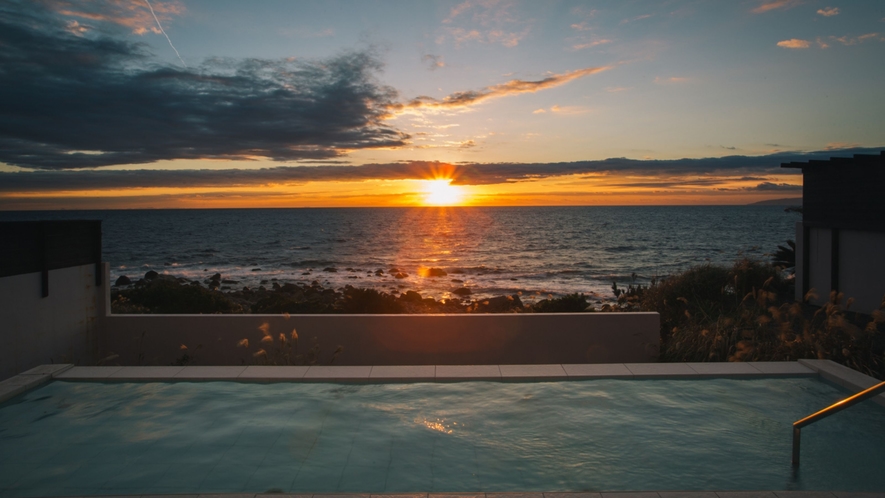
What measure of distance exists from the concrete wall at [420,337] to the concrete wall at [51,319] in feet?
3.08

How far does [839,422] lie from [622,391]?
6.47 ft

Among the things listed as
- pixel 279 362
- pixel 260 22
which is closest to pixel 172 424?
pixel 279 362

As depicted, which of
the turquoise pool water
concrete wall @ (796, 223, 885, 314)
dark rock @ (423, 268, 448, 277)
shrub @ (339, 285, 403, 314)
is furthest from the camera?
dark rock @ (423, 268, 448, 277)

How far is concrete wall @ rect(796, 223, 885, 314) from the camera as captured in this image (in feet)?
35.5

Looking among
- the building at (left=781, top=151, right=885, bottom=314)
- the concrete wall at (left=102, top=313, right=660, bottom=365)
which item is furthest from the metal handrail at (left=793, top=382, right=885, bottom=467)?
the building at (left=781, top=151, right=885, bottom=314)

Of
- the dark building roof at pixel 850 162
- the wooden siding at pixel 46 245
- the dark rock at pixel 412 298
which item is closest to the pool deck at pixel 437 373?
the wooden siding at pixel 46 245

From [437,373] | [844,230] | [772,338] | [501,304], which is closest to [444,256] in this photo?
[501,304]

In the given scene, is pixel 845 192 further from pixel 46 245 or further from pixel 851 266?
pixel 46 245

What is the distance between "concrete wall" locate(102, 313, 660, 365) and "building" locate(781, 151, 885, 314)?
20.4 feet

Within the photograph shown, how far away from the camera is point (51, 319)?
6.92 m

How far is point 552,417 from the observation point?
17.3ft

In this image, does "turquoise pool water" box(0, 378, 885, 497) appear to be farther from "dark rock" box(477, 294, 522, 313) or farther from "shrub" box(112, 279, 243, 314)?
"dark rock" box(477, 294, 522, 313)

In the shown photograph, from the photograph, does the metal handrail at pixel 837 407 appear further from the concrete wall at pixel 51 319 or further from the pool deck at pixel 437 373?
the concrete wall at pixel 51 319

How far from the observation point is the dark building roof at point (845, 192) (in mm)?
10594
